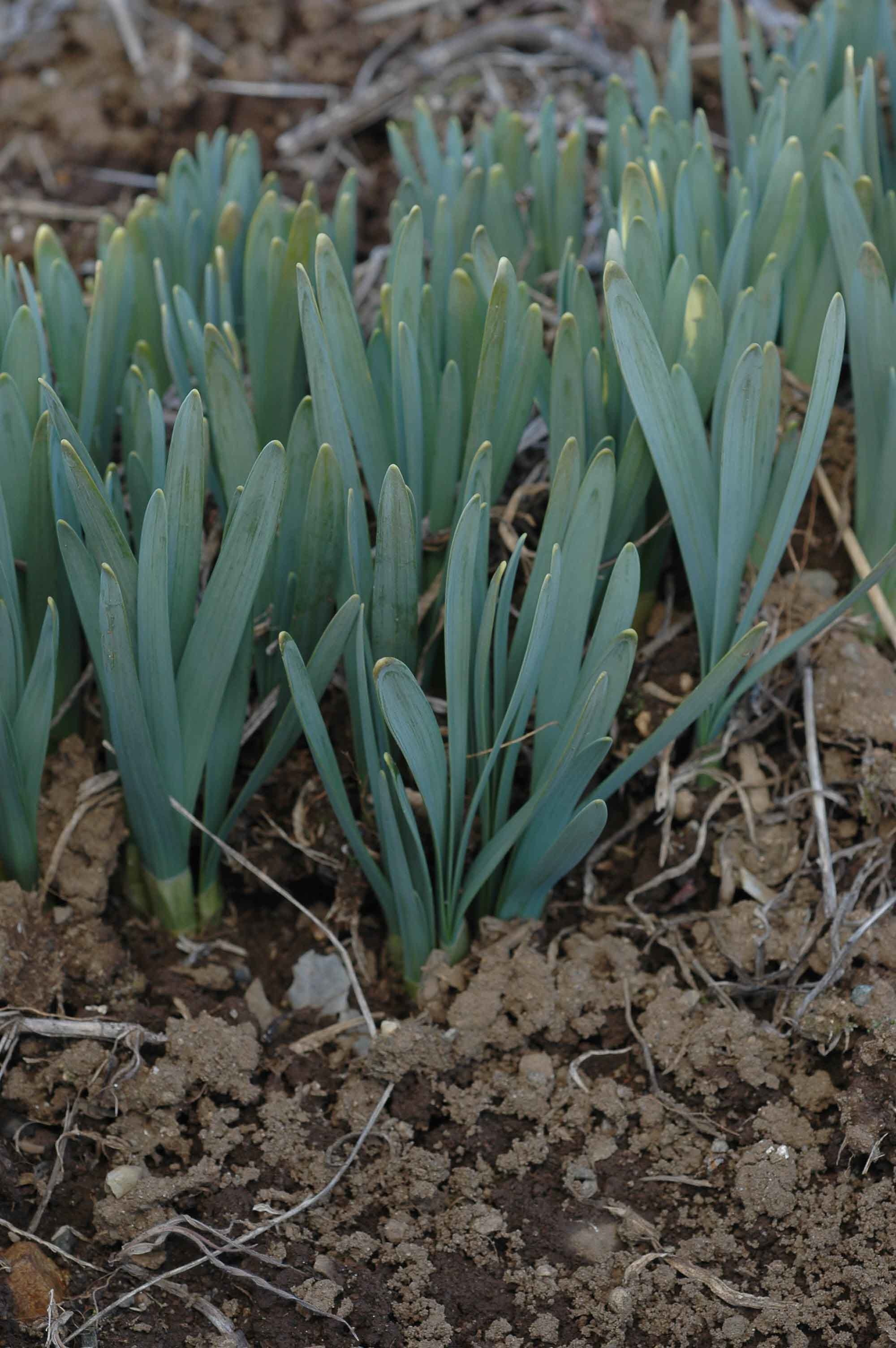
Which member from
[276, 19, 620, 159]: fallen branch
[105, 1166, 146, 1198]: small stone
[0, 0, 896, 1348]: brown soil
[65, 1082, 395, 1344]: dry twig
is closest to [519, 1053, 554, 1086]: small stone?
[0, 0, 896, 1348]: brown soil

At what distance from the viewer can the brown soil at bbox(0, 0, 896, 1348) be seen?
1.21 m

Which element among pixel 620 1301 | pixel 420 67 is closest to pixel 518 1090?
pixel 620 1301

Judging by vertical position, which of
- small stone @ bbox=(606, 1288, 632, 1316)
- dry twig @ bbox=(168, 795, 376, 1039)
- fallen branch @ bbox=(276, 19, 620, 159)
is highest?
fallen branch @ bbox=(276, 19, 620, 159)

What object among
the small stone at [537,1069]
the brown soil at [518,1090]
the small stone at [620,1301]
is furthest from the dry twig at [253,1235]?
the small stone at [620,1301]

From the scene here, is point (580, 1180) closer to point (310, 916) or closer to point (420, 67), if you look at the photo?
point (310, 916)

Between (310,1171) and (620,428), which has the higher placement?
(620,428)

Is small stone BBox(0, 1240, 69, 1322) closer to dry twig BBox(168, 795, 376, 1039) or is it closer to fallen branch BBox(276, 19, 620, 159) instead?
dry twig BBox(168, 795, 376, 1039)

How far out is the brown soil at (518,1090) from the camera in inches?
47.6

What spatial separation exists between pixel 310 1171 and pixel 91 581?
0.67m

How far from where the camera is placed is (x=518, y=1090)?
136 cm

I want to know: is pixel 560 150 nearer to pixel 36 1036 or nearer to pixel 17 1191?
pixel 36 1036

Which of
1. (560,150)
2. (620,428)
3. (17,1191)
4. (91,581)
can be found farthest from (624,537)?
(560,150)

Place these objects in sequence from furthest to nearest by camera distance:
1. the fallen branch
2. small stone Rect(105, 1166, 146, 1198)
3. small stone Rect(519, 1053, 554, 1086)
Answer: the fallen branch, small stone Rect(519, 1053, 554, 1086), small stone Rect(105, 1166, 146, 1198)

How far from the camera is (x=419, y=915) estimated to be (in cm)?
143
